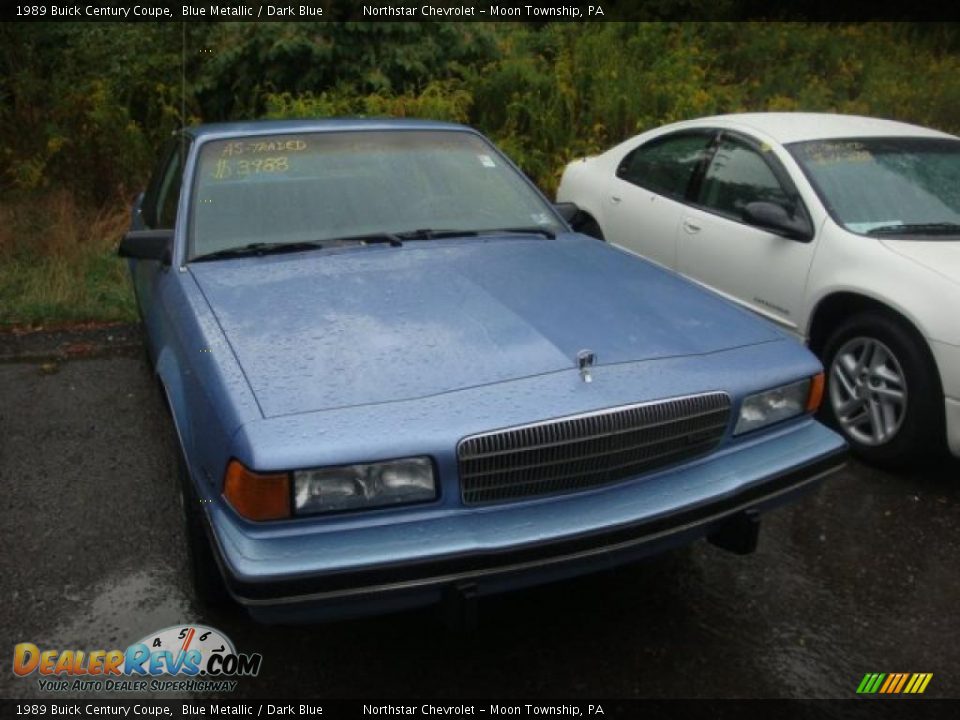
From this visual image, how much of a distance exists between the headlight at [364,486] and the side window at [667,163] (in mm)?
3601

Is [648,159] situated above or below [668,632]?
above

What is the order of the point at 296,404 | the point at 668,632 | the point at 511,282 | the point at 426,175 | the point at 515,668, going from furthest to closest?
the point at 426,175
the point at 511,282
the point at 668,632
the point at 515,668
the point at 296,404

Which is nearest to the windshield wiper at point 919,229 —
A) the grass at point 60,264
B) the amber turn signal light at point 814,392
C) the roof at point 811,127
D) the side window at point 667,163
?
the roof at point 811,127

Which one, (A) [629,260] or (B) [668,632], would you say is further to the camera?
(A) [629,260]

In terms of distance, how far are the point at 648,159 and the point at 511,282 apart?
3010mm

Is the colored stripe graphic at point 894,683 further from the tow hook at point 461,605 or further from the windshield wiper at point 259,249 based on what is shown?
the windshield wiper at point 259,249

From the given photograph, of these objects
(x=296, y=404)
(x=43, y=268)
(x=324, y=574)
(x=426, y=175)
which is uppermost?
(x=426, y=175)

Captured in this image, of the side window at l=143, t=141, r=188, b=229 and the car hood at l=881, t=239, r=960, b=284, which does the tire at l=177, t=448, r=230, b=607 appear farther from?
the car hood at l=881, t=239, r=960, b=284

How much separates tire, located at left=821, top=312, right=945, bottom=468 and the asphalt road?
0.20 meters

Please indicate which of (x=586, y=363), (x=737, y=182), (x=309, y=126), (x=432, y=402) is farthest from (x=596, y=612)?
(x=737, y=182)

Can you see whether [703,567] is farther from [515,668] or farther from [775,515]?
[515,668]

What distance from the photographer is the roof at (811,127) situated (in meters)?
4.82

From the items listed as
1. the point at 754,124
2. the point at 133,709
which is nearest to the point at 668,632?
the point at 133,709

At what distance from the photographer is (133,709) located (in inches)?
99.0
